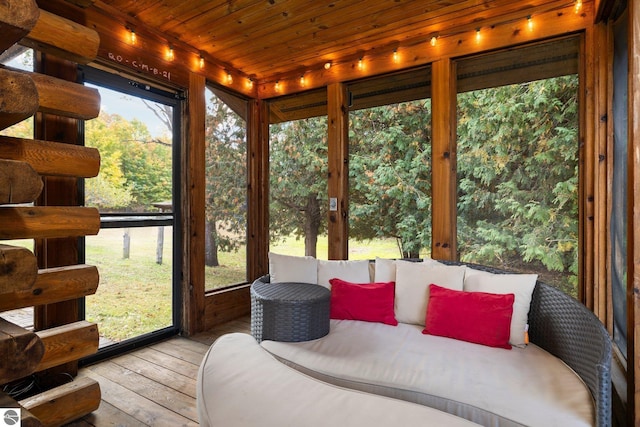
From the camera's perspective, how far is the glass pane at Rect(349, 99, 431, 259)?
10.5 ft

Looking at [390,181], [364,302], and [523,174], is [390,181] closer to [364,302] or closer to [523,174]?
[523,174]

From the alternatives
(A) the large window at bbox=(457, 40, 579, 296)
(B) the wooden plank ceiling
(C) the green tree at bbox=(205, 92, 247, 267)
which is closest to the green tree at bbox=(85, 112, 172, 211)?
(C) the green tree at bbox=(205, 92, 247, 267)

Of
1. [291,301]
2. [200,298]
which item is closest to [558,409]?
[291,301]

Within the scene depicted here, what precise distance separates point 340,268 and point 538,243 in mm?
1615

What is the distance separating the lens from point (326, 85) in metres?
3.71

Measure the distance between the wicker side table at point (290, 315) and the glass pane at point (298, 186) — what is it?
159 cm

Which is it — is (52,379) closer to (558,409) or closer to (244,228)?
(244,228)

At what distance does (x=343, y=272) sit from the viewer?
2674mm

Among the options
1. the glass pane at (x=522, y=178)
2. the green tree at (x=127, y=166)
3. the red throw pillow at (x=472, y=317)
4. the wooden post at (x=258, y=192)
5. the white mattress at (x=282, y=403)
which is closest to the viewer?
the white mattress at (x=282, y=403)

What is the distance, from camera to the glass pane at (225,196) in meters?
3.66

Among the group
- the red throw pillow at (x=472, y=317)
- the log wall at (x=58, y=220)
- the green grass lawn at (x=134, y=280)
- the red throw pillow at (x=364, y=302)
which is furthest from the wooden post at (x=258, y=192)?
the red throw pillow at (x=472, y=317)

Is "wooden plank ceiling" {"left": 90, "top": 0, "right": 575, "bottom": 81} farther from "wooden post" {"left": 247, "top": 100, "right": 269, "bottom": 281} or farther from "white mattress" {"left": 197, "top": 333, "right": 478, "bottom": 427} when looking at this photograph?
"white mattress" {"left": 197, "top": 333, "right": 478, "bottom": 427}

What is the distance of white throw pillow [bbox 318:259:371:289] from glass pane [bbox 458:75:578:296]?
0.98m

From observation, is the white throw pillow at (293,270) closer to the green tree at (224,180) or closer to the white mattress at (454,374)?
the white mattress at (454,374)
